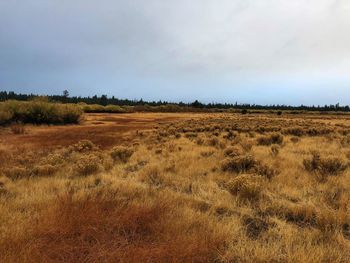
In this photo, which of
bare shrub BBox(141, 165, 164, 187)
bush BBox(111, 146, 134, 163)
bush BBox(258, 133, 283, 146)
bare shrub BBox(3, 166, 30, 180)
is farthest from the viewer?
bush BBox(258, 133, 283, 146)

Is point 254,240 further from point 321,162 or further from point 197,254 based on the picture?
point 321,162

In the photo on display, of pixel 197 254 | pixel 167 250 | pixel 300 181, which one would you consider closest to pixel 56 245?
pixel 167 250

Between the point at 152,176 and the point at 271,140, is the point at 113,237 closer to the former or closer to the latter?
the point at 152,176

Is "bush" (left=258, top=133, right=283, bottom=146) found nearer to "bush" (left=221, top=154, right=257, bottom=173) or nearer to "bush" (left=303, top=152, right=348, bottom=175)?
"bush" (left=303, top=152, right=348, bottom=175)

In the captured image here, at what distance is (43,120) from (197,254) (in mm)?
37740

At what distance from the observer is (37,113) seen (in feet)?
127

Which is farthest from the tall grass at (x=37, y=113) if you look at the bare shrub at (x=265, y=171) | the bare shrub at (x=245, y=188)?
the bare shrub at (x=245, y=188)

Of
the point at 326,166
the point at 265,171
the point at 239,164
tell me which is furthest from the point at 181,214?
the point at 326,166

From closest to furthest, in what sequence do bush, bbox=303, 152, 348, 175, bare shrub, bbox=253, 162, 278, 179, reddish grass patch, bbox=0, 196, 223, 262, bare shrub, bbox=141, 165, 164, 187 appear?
reddish grass patch, bbox=0, 196, 223, 262 → bare shrub, bbox=141, 165, 164, 187 → bare shrub, bbox=253, 162, 278, 179 → bush, bbox=303, 152, 348, 175

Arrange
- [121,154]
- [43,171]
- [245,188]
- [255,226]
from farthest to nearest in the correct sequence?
[121,154] → [43,171] → [245,188] → [255,226]

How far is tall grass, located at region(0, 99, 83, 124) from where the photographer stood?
3697 cm

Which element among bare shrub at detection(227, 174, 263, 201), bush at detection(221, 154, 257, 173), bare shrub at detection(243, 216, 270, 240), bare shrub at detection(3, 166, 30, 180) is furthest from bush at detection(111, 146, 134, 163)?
bare shrub at detection(243, 216, 270, 240)

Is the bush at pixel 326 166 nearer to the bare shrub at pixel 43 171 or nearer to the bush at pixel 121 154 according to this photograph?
the bush at pixel 121 154

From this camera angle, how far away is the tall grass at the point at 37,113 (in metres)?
37.0
